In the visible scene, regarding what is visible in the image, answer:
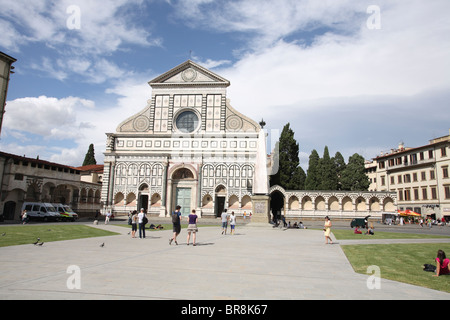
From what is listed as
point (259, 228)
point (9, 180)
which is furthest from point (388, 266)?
point (9, 180)

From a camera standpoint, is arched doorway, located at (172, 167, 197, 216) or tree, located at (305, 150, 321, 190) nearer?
arched doorway, located at (172, 167, 197, 216)

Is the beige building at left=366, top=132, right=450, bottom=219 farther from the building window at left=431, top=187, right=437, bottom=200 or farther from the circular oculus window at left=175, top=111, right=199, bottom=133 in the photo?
the circular oculus window at left=175, top=111, right=199, bottom=133

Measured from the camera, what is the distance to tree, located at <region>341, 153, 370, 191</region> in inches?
2112

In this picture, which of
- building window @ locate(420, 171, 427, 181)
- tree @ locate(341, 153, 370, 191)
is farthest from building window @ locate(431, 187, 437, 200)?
tree @ locate(341, 153, 370, 191)

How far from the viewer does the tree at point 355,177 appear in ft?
176

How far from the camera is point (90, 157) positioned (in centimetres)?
7181

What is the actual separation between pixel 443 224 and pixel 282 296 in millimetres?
47363

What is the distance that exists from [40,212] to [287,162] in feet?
113

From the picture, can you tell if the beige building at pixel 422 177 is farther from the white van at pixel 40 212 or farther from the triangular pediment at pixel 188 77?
the white van at pixel 40 212

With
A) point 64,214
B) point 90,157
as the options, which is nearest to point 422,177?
point 64,214

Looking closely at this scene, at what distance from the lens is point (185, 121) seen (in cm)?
4928

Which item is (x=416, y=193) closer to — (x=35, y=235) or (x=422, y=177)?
(x=422, y=177)

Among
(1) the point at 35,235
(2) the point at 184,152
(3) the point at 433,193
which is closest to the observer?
(1) the point at 35,235

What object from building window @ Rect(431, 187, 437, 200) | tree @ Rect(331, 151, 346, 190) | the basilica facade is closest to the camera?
the basilica facade
